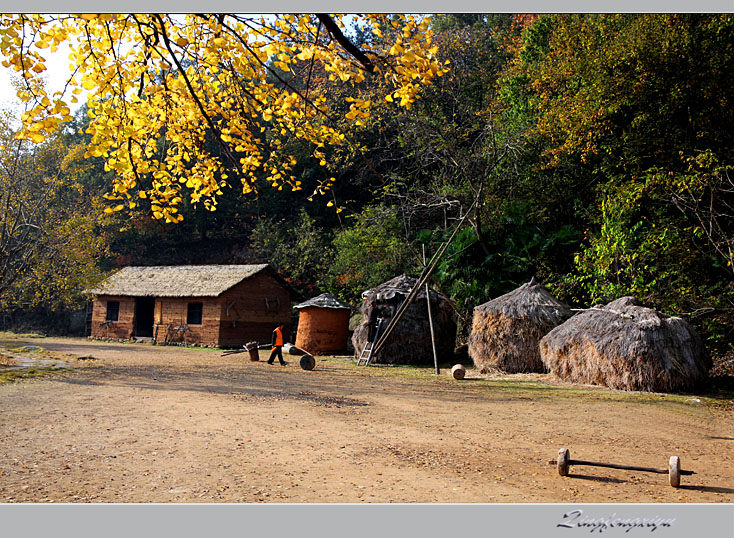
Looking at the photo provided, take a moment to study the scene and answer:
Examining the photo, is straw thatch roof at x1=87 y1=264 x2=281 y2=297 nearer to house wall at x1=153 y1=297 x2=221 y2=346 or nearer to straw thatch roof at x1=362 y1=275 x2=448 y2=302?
house wall at x1=153 y1=297 x2=221 y2=346

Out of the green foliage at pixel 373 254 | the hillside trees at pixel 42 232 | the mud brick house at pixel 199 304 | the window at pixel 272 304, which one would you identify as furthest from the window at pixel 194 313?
the hillside trees at pixel 42 232

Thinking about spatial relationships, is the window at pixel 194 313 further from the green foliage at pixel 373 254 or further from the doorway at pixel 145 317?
the green foliage at pixel 373 254

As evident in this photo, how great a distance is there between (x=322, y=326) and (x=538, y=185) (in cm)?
868

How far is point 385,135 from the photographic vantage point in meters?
27.3

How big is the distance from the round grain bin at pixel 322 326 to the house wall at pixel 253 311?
14.6 feet

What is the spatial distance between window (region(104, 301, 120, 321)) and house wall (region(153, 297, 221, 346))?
108 inches

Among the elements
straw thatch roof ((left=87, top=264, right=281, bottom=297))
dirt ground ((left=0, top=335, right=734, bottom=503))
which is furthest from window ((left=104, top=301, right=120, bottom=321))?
dirt ground ((left=0, top=335, right=734, bottom=503))

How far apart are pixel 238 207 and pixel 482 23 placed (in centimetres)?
1640

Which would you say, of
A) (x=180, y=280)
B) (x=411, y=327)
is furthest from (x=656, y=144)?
(x=180, y=280)

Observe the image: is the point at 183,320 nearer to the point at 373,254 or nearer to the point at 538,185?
the point at 373,254

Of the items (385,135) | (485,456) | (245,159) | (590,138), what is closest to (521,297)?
(590,138)

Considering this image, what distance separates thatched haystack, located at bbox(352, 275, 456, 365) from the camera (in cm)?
1770

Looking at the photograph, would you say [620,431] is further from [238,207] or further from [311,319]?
[238,207]

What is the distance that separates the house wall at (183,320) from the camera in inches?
947
